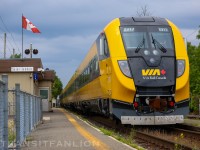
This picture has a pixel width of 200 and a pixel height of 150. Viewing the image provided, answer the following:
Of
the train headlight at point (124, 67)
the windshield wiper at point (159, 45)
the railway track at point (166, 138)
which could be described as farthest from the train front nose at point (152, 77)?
the railway track at point (166, 138)

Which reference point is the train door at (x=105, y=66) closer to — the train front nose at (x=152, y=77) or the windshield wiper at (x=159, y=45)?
the train front nose at (x=152, y=77)

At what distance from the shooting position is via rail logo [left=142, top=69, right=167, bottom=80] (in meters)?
14.0

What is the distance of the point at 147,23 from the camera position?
15.5 meters

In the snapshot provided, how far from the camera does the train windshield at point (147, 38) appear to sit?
14.7 metres

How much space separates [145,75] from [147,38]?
163 centimetres

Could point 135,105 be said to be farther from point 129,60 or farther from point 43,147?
point 43,147

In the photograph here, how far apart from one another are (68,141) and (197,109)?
23.6 meters

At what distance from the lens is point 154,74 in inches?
552

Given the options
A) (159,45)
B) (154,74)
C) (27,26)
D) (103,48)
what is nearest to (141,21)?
(159,45)

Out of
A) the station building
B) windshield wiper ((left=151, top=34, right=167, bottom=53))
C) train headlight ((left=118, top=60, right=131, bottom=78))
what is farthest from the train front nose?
the station building

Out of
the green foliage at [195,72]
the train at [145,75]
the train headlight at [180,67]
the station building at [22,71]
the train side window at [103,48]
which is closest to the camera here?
the train at [145,75]

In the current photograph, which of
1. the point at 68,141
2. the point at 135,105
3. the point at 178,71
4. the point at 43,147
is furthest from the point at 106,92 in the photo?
the point at 43,147

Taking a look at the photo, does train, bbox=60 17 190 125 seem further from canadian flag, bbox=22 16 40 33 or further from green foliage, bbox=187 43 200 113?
green foliage, bbox=187 43 200 113

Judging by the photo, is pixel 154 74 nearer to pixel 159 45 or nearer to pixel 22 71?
pixel 159 45
